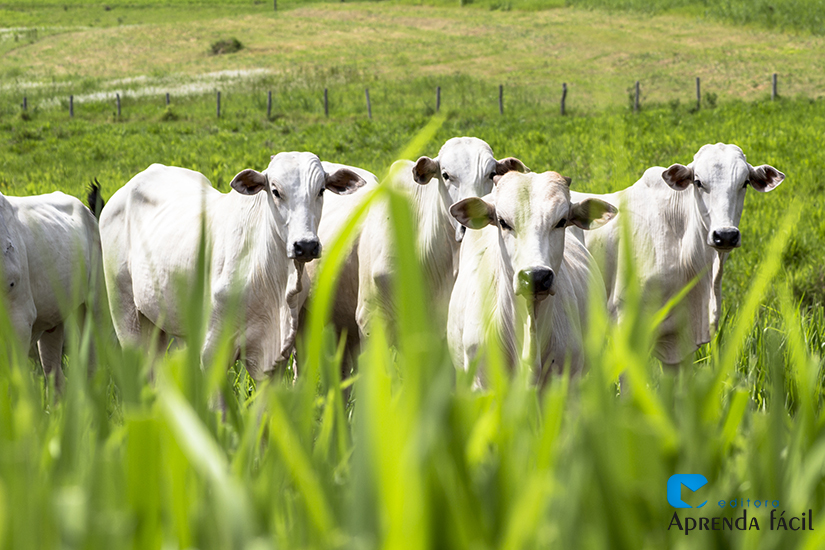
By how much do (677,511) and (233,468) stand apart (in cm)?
44

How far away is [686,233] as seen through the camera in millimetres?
4910

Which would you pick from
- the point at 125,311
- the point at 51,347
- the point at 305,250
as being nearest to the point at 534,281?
the point at 305,250

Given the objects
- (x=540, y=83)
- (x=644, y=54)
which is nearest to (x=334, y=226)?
(x=540, y=83)

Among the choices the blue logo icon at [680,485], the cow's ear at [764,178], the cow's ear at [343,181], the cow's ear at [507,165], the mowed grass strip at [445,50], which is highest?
the blue logo icon at [680,485]

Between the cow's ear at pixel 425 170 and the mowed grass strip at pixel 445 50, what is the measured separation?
25.0 m

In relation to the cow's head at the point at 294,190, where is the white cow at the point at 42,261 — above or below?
below

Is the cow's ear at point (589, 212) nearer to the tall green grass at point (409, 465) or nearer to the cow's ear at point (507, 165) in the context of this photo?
the cow's ear at point (507, 165)

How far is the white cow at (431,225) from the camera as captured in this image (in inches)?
172

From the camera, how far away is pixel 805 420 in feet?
2.84

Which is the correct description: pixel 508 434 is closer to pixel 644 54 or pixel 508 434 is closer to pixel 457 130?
pixel 457 130

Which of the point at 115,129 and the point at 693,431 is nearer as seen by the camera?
the point at 693,431

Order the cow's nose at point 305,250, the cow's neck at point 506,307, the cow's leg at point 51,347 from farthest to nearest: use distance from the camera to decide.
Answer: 1. the cow's leg at point 51,347
2. the cow's nose at point 305,250
3. the cow's neck at point 506,307

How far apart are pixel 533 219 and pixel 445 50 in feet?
164

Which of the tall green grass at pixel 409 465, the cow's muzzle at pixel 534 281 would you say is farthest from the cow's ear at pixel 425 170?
the tall green grass at pixel 409 465
